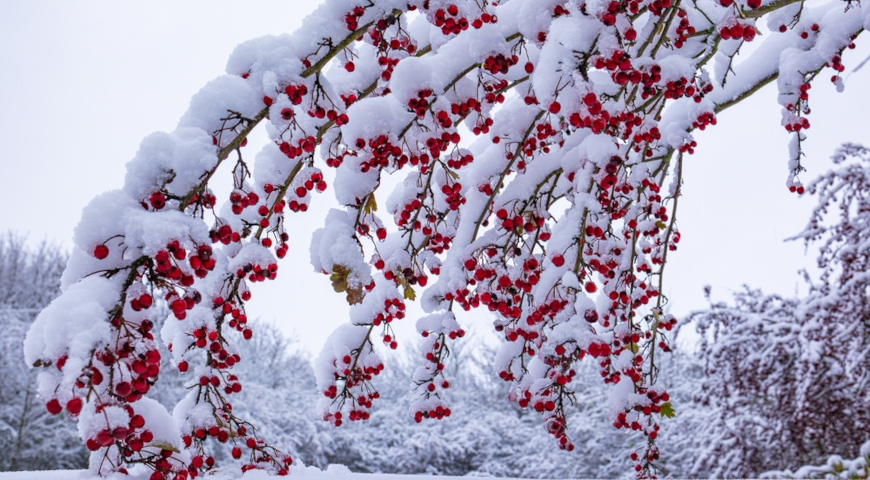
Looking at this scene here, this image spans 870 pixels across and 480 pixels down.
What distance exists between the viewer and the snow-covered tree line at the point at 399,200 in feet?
4.29

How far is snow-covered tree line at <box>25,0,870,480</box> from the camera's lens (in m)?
1.31

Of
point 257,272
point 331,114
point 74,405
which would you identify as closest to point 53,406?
point 74,405

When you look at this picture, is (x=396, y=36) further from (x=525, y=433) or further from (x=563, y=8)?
(x=525, y=433)

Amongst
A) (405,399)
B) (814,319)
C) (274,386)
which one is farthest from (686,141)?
(274,386)

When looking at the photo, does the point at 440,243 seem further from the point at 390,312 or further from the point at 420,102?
the point at 420,102

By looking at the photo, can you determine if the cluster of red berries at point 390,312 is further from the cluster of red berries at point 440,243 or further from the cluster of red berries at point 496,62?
the cluster of red berries at point 496,62

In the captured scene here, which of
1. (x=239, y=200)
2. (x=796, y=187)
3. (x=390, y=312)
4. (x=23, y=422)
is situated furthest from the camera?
(x=23, y=422)

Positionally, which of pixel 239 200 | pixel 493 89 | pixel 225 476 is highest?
pixel 493 89

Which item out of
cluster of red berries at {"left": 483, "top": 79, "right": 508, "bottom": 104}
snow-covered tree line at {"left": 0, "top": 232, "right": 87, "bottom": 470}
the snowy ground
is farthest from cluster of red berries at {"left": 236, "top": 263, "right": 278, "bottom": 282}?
snow-covered tree line at {"left": 0, "top": 232, "right": 87, "bottom": 470}

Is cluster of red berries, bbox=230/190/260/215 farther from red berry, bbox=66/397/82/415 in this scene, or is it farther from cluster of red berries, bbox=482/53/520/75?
cluster of red berries, bbox=482/53/520/75

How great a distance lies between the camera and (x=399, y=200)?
2.38 meters

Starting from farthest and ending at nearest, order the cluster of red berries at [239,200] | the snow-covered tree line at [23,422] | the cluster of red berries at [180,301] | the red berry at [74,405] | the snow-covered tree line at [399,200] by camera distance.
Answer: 1. the snow-covered tree line at [23,422]
2. the cluster of red berries at [239,200]
3. the cluster of red berries at [180,301]
4. the snow-covered tree line at [399,200]
5. the red berry at [74,405]

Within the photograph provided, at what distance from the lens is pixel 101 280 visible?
1.25m

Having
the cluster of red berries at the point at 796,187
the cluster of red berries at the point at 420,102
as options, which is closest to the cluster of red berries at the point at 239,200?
the cluster of red berries at the point at 420,102
